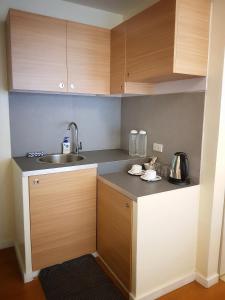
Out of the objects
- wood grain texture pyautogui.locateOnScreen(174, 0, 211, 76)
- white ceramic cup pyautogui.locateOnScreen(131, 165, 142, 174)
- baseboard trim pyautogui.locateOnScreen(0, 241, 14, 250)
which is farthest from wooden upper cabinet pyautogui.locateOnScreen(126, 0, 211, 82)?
baseboard trim pyautogui.locateOnScreen(0, 241, 14, 250)

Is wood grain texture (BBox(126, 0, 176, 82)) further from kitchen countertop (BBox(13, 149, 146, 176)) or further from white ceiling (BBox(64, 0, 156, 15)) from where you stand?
kitchen countertop (BBox(13, 149, 146, 176))

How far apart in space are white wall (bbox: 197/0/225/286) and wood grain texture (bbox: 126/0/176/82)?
0.35 meters

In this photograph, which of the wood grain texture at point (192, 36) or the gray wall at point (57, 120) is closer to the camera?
the wood grain texture at point (192, 36)

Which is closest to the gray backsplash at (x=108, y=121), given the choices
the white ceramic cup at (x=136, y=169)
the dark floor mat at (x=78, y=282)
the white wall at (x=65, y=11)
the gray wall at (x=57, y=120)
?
the gray wall at (x=57, y=120)

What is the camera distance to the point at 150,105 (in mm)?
2352

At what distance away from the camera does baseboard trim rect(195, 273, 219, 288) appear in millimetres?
1907

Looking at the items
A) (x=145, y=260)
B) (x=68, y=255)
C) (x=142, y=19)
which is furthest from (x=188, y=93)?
(x=68, y=255)

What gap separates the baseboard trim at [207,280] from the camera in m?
1.91

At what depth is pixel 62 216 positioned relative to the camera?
6.64 feet

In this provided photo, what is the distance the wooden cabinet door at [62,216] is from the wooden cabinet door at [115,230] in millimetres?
104

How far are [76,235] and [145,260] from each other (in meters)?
0.71

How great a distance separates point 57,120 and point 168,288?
182cm

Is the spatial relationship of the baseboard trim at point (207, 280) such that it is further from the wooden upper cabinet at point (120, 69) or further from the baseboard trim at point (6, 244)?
the baseboard trim at point (6, 244)

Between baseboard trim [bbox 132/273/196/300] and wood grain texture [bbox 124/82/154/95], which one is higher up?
wood grain texture [bbox 124/82/154/95]
